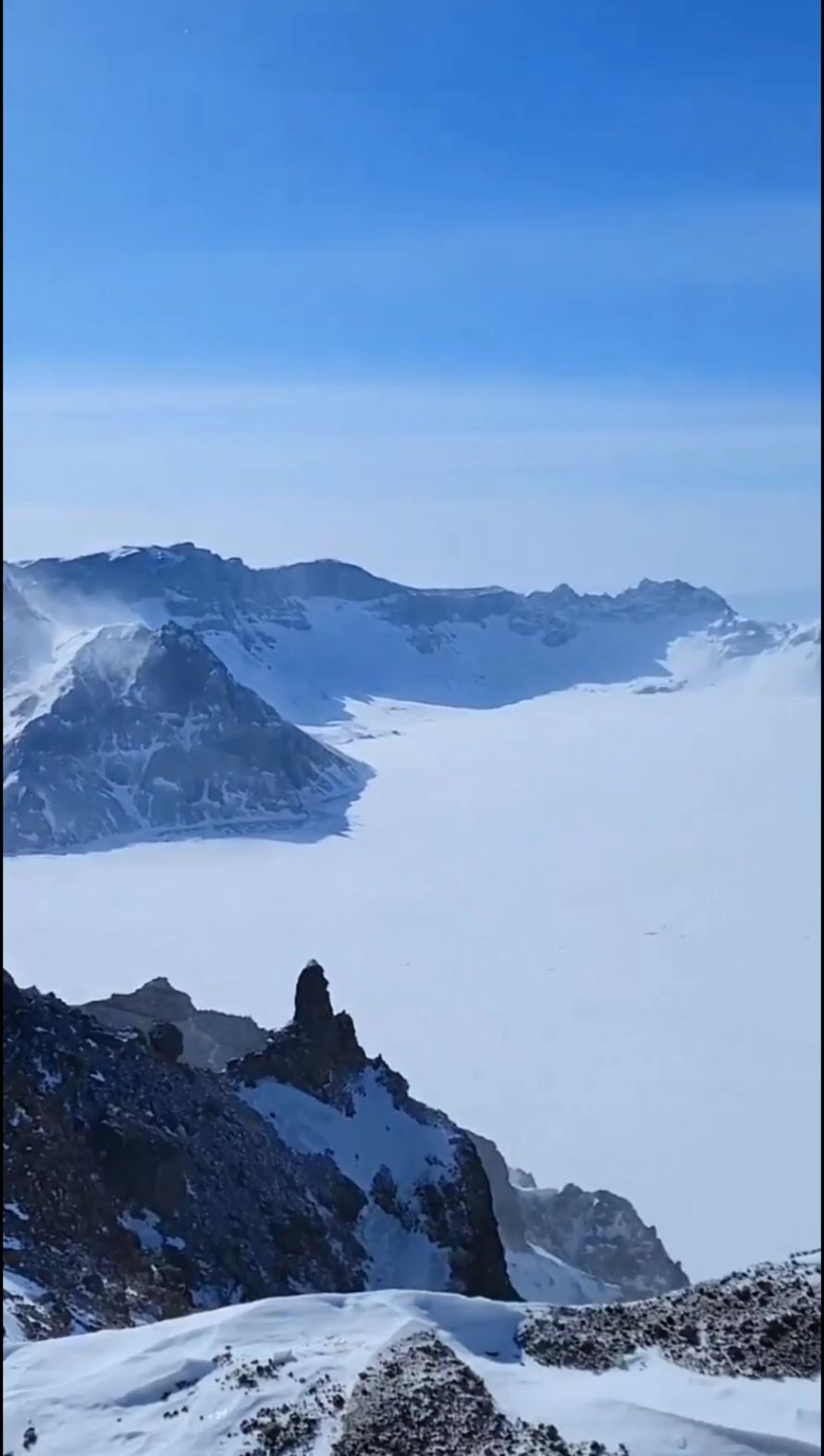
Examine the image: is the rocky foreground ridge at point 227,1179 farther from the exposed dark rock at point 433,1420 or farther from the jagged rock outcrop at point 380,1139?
the exposed dark rock at point 433,1420

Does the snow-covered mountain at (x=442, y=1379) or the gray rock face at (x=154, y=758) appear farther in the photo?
the gray rock face at (x=154, y=758)

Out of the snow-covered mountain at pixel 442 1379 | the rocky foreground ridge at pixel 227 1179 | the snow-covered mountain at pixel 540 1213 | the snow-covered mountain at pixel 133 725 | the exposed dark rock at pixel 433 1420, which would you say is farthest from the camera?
the snow-covered mountain at pixel 133 725

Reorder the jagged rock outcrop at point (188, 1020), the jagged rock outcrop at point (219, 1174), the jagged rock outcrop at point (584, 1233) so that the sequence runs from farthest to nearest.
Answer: the jagged rock outcrop at point (188, 1020) < the jagged rock outcrop at point (584, 1233) < the jagged rock outcrop at point (219, 1174)

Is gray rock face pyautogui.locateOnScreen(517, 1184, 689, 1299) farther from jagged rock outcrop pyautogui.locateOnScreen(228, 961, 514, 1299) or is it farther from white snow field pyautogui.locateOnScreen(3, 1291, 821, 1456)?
white snow field pyautogui.locateOnScreen(3, 1291, 821, 1456)

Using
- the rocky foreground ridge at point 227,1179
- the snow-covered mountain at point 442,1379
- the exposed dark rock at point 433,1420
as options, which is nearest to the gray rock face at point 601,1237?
the rocky foreground ridge at point 227,1179

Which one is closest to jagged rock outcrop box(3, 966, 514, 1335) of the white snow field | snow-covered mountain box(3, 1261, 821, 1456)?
the white snow field
